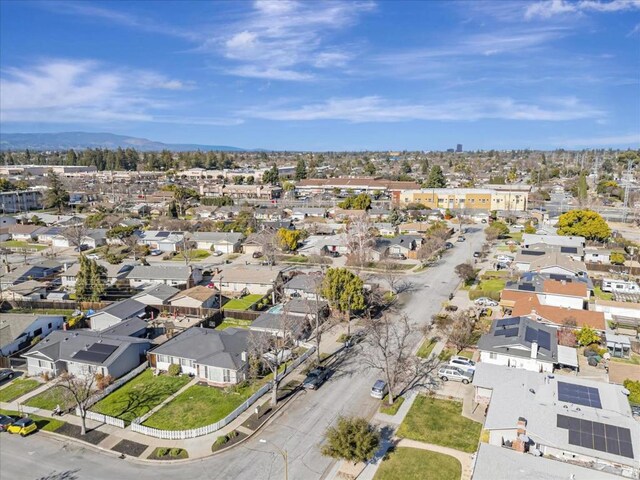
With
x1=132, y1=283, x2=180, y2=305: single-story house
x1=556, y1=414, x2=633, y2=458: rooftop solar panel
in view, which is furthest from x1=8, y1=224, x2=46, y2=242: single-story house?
x1=556, y1=414, x2=633, y2=458: rooftop solar panel

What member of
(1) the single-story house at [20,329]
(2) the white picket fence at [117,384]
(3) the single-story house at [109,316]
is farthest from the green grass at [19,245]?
(2) the white picket fence at [117,384]

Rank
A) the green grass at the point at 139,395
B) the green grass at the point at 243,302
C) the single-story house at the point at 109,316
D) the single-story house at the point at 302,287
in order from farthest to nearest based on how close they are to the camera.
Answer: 1. the single-story house at the point at 302,287
2. the green grass at the point at 243,302
3. the single-story house at the point at 109,316
4. the green grass at the point at 139,395

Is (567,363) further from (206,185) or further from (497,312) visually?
(206,185)

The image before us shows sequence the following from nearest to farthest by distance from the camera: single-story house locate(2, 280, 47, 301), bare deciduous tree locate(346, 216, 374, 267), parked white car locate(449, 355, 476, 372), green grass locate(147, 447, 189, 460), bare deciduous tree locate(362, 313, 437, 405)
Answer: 1. green grass locate(147, 447, 189, 460)
2. bare deciduous tree locate(362, 313, 437, 405)
3. parked white car locate(449, 355, 476, 372)
4. single-story house locate(2, 280, 47, 301)
5. bare deciduous tree locate(346, 216, 374, 267)

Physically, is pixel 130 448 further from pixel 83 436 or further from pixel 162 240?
pixel 162 240

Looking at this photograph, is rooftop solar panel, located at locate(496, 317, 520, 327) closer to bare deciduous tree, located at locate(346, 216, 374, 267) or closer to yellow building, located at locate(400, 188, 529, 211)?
bare deciduous tree, located at locate(346, 216, 374, 267)

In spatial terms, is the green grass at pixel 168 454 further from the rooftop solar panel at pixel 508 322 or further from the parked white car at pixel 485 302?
the parked white car at pixel 485 302

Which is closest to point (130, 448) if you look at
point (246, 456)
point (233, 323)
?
point (246, 456)
